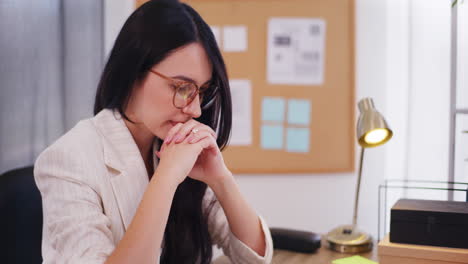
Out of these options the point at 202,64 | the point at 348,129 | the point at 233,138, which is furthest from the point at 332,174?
the point at 202,64

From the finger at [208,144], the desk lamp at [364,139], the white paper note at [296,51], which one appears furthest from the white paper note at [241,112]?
the finger at [208,144]

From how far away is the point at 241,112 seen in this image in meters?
2.50

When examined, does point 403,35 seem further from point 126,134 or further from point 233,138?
point 126,134

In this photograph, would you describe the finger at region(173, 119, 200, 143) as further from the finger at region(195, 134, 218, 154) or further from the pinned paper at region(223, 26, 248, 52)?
the pinned paper at region(223, 26, 248, 52)

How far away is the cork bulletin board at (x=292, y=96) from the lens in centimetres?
244

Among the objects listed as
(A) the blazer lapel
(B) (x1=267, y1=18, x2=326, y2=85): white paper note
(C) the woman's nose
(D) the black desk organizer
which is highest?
(B) (x1=267, y1=18, x2=326, y2=85): white paper note

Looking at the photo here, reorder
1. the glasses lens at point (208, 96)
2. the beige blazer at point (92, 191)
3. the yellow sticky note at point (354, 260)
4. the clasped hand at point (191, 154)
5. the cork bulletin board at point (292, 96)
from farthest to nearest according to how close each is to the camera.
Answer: the cork bulletin board at point (292, 96), the yellow sticky note at point (354, 260), the glasses lens at point (208, 96), the clasped hand at point (191, 154), the beige blazer at point (92, 191)

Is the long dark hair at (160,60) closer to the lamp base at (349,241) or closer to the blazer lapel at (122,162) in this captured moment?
the blazer lapel at (122,162)

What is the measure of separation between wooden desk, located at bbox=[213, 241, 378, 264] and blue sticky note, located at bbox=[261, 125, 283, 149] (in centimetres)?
100

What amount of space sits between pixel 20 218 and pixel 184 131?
1.50ft

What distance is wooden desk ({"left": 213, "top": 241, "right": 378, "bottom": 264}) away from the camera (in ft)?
4.73

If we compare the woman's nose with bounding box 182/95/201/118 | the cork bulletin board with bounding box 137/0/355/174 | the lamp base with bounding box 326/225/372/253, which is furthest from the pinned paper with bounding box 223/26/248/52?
the woman's nose with bounding box 182/95/201/118

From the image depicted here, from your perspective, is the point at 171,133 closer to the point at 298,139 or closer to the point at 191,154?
the point at 191,154

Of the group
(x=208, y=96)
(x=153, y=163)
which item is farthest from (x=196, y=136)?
(x=153, y=163)
